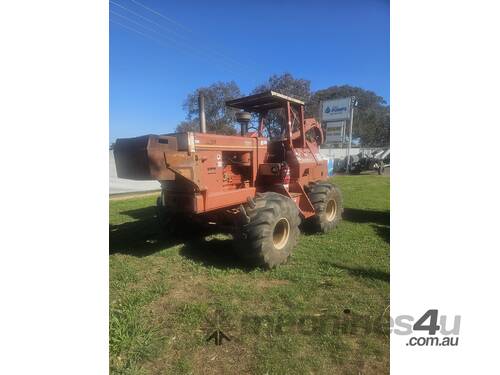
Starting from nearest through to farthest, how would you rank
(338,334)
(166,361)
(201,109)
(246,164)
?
1. (166,361)
2. (338,334)
3. (201,109)
4. (246,164)

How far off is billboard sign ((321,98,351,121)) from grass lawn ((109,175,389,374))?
70.1 ft

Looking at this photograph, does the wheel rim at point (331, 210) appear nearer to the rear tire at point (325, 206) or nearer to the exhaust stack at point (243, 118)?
the rear tire at point (325, 206)

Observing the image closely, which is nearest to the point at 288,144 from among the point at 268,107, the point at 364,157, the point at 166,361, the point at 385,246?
the point at 268,107

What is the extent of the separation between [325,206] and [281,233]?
1.64m

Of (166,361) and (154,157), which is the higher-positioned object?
(154,157)

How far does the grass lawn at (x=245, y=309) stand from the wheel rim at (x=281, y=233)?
31 cm

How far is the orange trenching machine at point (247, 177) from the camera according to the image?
3.34 meters

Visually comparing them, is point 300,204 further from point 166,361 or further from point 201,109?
point 166,361

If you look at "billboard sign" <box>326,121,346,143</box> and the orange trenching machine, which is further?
"billboard sign" <box>326,121,346,143</box>

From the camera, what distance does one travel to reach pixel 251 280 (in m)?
3.66

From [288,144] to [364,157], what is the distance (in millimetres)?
20931

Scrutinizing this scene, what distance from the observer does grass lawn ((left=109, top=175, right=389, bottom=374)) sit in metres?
2.29

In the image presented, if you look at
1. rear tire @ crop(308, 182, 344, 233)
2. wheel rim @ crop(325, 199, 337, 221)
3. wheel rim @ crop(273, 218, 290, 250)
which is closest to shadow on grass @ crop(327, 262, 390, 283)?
wheel rim @ crop(273, 218, 290, 250)
